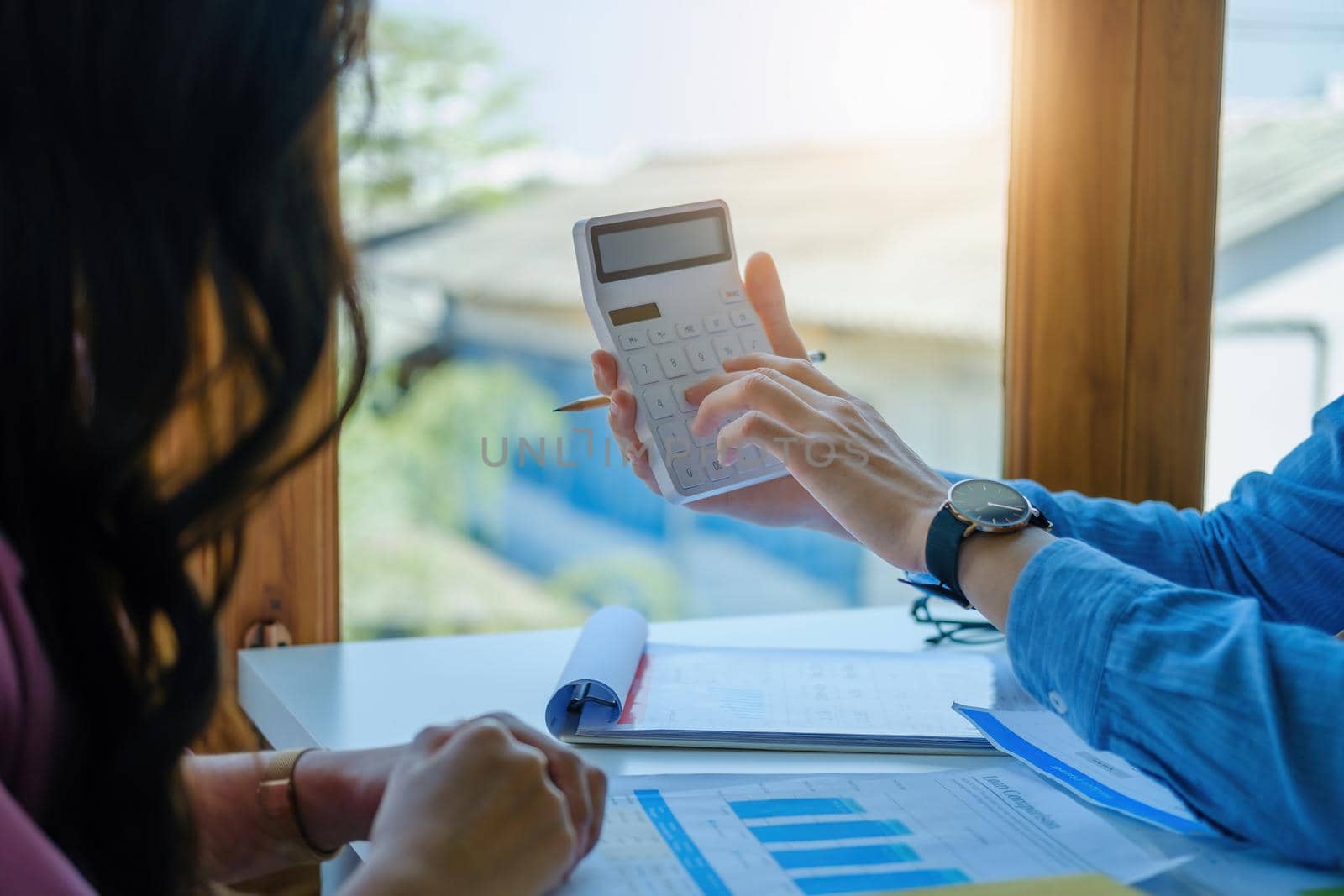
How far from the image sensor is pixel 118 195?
1.40ft

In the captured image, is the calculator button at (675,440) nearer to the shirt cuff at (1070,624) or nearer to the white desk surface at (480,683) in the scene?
the white desk surface at (480,683)

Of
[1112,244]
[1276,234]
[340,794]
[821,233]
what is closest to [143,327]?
[340,794]

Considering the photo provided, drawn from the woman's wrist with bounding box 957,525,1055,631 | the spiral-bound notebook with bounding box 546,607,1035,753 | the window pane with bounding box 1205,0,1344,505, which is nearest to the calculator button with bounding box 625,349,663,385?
the spiral-bound notebook with bounding box 546,607,1035,753

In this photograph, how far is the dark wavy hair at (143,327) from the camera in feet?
1.37

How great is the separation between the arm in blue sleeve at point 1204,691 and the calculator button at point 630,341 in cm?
38

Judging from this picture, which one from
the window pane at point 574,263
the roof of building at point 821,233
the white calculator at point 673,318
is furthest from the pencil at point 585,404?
the roof of building at point 821,233

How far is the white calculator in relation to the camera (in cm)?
85

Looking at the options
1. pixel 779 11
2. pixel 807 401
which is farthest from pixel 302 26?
pixel 779 11

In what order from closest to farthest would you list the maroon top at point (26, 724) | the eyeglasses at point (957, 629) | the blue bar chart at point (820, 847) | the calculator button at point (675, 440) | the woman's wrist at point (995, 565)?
the maroon top at point (26, 724) → the blue bar chart at point (820, 847) → the woman's wrist at point (995, 565) → the calculator button at point (675, 440) → the eyeglasses at point (957, 629)

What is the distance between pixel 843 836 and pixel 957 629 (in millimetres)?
489

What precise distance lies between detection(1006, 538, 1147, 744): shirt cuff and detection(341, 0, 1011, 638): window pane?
79cm

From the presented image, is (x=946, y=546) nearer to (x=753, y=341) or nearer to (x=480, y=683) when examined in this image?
(x=753, y=341)

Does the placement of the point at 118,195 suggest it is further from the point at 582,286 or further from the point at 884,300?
the point at 884,300

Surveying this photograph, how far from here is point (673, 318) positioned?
2.90 ft
